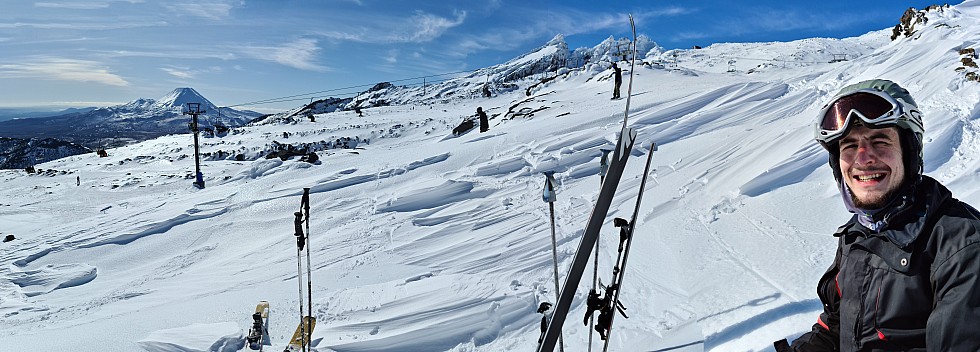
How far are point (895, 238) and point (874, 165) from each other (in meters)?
0.31

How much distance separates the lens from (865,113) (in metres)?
1.98

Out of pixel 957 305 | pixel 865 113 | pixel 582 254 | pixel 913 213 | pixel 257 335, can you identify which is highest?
pixel 865 113

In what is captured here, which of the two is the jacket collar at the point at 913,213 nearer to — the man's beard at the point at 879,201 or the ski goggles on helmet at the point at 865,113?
the man's beard at the point at 879,201

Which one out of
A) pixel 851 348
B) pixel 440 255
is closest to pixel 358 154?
pixel 440 255

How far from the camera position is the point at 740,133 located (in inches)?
561

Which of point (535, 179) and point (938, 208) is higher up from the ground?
point (938, 208)

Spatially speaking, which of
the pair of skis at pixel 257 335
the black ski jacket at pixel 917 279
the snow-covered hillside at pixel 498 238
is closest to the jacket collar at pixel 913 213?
the black ski jacket at pixel 917 279

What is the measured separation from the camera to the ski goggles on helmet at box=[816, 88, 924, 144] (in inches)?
75.0

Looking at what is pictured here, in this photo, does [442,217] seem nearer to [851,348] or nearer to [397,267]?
[397,267]

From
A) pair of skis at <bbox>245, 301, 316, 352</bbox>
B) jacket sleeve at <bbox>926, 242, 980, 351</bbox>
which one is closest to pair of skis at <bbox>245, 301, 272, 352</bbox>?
pair of skis at <bbox>245, 301, 316, 352</bbox>

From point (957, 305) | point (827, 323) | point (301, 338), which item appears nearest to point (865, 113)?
point (957, 305)

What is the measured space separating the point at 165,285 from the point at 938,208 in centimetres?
1322

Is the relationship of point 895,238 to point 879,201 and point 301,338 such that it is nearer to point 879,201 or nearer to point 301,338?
point 879,201

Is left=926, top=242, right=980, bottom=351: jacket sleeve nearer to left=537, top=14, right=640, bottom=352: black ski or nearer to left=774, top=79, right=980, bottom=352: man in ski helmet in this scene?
left=774, top=79, right=980, bottom=352: man in ski helmet
